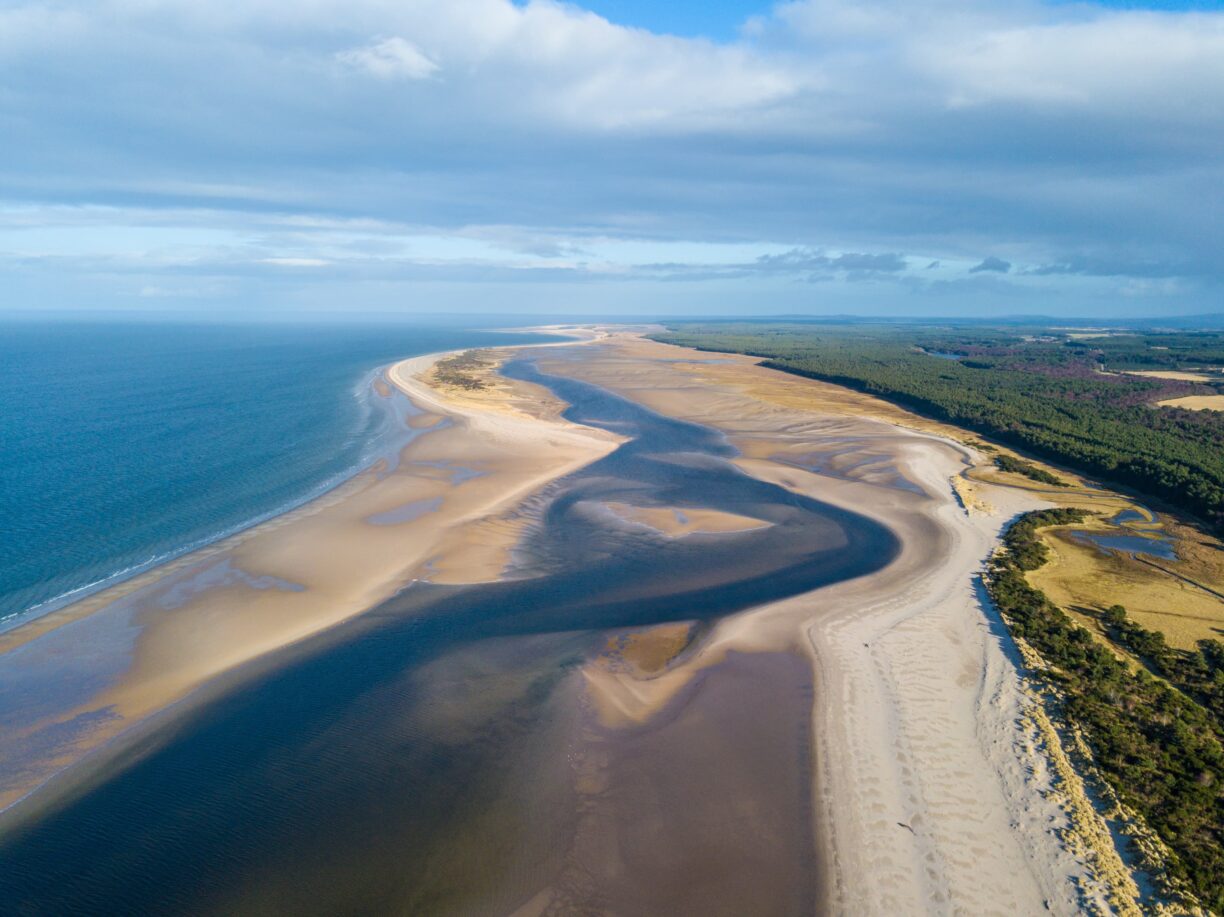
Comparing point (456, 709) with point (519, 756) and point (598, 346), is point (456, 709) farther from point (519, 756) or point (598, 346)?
point (598, 346)

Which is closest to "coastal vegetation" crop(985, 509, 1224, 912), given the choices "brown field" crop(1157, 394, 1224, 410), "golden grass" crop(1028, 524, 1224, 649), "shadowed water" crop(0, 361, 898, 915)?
"golden grass" crop(1028, 524, 1224, 649)

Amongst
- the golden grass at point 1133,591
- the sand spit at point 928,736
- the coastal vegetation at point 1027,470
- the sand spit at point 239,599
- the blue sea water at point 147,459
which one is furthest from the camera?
the coastal vegetation at point 1027,470

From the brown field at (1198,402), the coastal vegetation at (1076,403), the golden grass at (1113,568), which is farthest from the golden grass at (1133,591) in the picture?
the brown field at (1198,402)

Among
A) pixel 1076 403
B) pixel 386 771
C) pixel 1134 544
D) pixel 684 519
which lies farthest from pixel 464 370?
pixel 386 771

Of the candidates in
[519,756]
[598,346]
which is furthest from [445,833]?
[598,346]

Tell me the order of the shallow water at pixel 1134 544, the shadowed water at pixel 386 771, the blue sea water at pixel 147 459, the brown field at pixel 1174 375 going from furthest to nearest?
the brown field at pixel 1174 375 < the shallow water at pixel 1134 544 < the blue sea water at pixel 147 459 < the shadowed water at pixel 386 771

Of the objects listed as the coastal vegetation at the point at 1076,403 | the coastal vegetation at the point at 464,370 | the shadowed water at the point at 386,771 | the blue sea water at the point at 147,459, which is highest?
the coastal vegetation at the point at 1076,403

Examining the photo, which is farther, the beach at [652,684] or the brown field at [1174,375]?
the brown field at [1174,375]

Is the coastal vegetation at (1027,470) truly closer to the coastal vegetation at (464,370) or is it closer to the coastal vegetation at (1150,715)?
the coastal vegetation at (1150,715)
